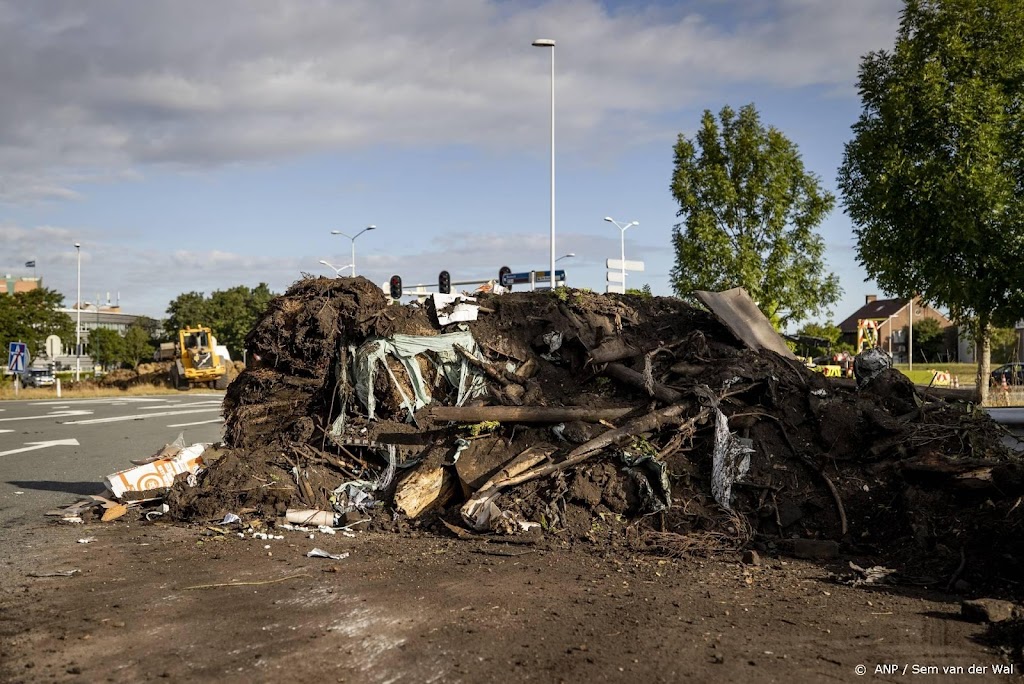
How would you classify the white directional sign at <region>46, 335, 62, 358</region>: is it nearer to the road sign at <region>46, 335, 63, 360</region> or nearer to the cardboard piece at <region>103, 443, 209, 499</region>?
the road sign at <region>46, 335, 63, 360</region>

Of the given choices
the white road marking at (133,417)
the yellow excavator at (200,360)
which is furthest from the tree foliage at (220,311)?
the white road marking at (133,417)

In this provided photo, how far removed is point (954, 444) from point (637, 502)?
3192 mm

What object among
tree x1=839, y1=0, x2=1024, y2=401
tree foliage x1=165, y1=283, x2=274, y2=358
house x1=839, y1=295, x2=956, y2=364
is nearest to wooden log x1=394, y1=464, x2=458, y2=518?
tree x1=839, y1=0, x2=1024, y2=401

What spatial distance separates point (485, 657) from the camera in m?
4.59

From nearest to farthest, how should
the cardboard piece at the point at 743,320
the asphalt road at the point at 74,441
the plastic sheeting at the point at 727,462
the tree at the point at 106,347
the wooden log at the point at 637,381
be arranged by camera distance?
the plastic sheeting at the point at 727,462, the wooden log at the point at 637,381, the cardboard piece at the point at 743,320, the asphalt road at the point at 74,441, the tree at the point at 106,347

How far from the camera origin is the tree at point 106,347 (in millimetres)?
69312

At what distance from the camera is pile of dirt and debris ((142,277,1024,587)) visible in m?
7.09

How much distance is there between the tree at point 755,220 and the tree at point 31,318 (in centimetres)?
3768

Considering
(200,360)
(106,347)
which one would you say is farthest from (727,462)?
(106,347)

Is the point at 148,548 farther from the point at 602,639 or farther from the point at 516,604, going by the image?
the point at 602,639

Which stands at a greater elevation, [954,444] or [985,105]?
[985,105]

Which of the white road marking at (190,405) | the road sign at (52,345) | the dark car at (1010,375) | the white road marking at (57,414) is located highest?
the road sign at (52,345)

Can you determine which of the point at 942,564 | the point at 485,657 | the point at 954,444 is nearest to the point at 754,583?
the point at 942,564

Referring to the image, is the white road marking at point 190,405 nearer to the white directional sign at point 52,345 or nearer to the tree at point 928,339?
the white directional sign at point 52,345
